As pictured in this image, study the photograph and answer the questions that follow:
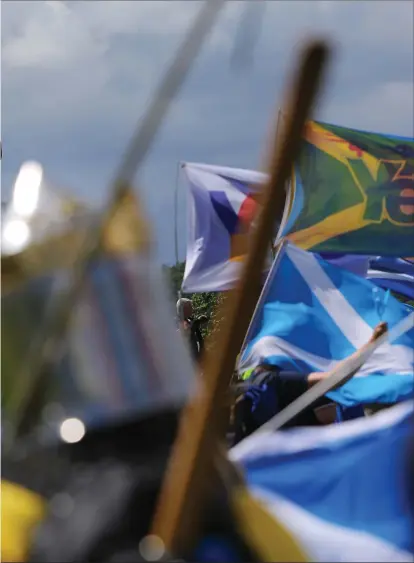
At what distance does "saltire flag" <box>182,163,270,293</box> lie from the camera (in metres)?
5.20

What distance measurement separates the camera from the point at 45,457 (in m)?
2.00

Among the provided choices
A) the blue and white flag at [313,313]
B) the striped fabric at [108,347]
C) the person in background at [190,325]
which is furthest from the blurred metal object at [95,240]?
the person in background at [190,325]

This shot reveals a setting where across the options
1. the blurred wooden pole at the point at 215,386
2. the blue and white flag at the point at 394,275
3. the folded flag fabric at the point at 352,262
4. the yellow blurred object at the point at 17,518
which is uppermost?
the blurred wooden pole at the point at 215,386

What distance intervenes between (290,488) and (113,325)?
937mm

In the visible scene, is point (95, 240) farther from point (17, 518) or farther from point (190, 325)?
point (190, 325)

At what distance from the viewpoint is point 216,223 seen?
535cm

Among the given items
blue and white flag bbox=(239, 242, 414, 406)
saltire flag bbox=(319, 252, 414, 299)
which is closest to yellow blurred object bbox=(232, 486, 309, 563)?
blue and white flag bbox=(239, 242, 414, 406)

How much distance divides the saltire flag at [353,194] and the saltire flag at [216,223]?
1.03 meters

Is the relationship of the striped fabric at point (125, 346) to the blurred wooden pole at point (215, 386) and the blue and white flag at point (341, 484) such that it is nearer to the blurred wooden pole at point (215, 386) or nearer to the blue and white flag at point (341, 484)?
the blurred wooden pole at point (215, 386)

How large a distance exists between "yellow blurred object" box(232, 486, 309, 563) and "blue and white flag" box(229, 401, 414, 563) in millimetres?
83

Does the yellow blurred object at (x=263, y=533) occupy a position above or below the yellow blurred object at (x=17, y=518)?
below

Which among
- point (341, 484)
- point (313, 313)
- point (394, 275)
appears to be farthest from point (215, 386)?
point (394, 275)

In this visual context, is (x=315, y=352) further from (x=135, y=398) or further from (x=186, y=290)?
(x=135, y=398)

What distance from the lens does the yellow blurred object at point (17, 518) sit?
1.90 m
